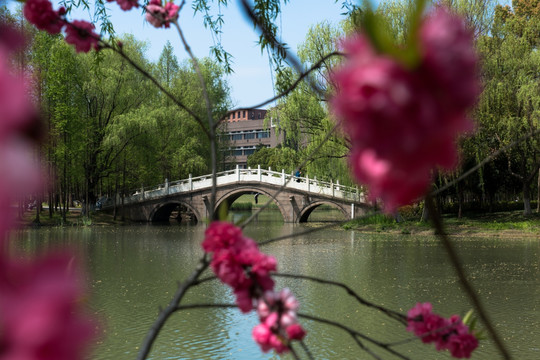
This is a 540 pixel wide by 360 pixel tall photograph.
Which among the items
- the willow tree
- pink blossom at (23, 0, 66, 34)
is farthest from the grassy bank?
pink blossom at (23, 0, 66, 34)

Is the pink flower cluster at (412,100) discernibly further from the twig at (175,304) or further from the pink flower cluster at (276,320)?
the twig at (175,304)

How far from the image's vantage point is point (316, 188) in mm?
22328

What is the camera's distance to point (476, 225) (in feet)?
58.0

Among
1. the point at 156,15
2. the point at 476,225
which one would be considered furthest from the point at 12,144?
the point at 476,225

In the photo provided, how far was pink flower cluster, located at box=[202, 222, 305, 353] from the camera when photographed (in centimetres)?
90

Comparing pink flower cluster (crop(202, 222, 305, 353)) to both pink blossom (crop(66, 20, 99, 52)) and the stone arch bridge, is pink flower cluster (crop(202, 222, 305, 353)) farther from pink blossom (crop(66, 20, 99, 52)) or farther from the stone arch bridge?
the stone arch bridge

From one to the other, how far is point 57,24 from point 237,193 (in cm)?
2391

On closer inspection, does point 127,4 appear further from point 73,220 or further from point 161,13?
point 73,220

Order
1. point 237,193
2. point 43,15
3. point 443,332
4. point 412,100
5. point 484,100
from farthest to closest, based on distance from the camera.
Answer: point 237,193 → point 484,100 → point 43,15 → point 443,332 → point 412,100

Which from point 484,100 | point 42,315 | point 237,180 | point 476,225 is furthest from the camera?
point 237,180

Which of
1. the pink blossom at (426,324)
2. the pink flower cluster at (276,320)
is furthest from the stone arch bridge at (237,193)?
the pink flower cluster at (276,320)

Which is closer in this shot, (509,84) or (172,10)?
(172,10)

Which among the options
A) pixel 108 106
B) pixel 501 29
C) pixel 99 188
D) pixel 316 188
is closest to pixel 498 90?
pixel 501 29

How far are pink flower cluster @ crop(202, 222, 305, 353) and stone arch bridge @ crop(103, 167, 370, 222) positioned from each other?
68.5 ft
